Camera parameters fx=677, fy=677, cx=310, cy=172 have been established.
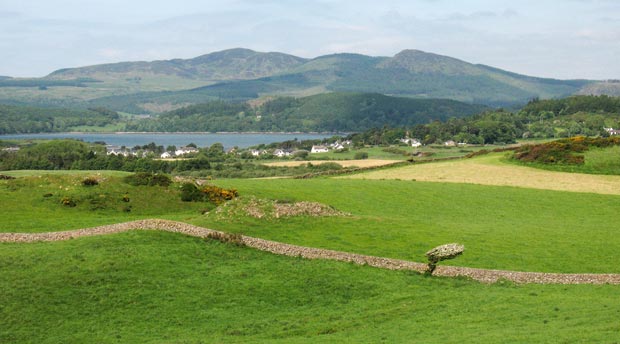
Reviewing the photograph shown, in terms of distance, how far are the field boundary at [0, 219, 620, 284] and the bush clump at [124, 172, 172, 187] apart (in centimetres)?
1635

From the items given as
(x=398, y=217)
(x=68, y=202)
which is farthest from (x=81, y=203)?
(x=398, y=217)

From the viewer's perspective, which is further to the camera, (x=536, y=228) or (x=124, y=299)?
(x=536, y=228)

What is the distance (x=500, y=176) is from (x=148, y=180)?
45.2 m

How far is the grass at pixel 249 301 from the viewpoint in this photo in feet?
88.6

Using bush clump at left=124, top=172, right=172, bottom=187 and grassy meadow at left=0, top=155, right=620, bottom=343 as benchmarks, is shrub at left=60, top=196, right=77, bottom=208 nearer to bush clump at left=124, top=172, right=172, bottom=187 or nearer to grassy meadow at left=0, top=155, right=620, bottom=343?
grassy meadow at left=0, top=155, right=620, bottom=343

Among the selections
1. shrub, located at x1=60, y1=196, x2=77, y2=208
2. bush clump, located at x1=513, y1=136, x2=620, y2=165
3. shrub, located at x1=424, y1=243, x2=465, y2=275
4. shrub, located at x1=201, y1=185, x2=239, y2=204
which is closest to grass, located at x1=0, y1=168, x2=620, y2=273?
shrub, located at x1=60, y1=196, x2=77, y2=208

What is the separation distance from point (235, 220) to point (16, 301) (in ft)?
58.6

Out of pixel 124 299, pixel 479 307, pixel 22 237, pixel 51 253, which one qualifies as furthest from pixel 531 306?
pixel 22 237

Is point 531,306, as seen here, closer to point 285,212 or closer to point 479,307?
point 479,307

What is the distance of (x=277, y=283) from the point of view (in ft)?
113

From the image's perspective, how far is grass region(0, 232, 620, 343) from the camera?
27.0 m

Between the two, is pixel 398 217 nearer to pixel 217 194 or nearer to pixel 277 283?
pixel 217 194

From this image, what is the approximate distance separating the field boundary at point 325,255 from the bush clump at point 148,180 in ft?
53.7

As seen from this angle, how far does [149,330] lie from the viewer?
28781 millimetres
